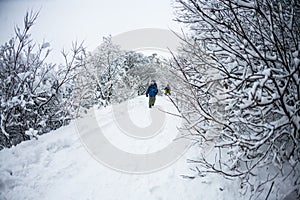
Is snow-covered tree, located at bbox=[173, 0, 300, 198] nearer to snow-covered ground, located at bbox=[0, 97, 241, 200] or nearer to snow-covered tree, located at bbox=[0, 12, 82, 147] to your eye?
snow-covered ground, located at bbox=[0, 97, 241, 200]

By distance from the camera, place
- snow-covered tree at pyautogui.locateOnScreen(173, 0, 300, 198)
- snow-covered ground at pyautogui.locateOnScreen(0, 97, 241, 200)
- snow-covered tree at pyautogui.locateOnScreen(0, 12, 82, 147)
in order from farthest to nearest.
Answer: snow-covered tree at pyautogui.locateOnScreen(0, 12, 82, 147) < snow-covered ground at pyautogui.locateOnScreen(0, 97, 241, 200) < snow-covered tree at pyautogui.locateOnScreen(173, 0, 300, 198)

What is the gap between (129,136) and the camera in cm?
624

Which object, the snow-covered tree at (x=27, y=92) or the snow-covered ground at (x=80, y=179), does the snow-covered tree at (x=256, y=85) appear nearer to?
the snow-covered ground at (x=80, y=179)

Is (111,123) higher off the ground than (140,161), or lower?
higher

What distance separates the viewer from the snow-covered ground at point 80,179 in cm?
355

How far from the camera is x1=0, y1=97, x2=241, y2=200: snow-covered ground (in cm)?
355

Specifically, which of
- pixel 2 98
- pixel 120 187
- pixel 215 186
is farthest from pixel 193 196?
pixel 2 98

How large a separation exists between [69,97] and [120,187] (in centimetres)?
519

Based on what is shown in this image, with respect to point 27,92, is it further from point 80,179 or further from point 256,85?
point 256,85

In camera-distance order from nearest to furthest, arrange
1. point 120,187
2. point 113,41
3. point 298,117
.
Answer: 1. point 298,117
2. point 120,187
3. point 113,41

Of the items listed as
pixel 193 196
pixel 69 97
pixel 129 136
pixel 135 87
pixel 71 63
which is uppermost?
pixel 135 87

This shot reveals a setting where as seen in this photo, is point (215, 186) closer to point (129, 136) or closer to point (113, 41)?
point (129, 136)

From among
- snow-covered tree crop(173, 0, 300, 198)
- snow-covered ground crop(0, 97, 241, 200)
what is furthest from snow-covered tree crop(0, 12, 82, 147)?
snow-covered tree crop(173, 0, 300, 198)

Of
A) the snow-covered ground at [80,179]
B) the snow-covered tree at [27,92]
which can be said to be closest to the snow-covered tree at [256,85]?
the snow-covered ground at [80,179]
